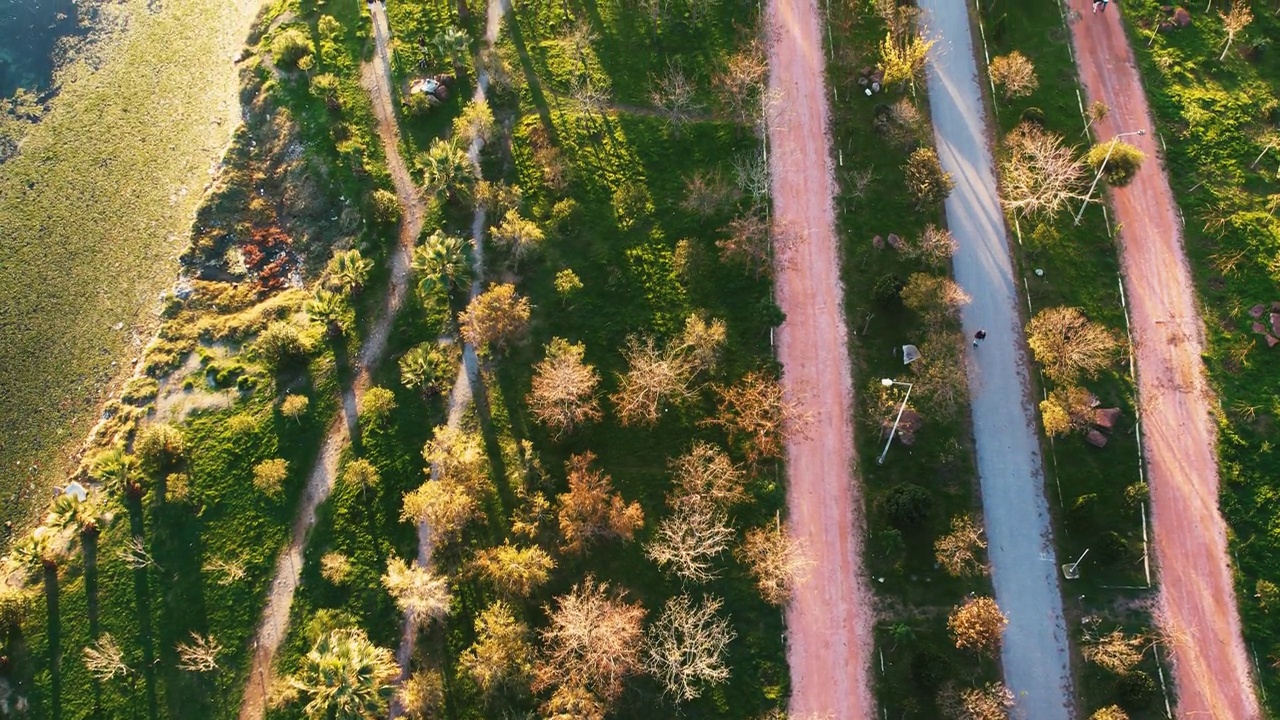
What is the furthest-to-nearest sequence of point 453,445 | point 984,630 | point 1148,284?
point 1148,284 → point 453,445 → point 984,630

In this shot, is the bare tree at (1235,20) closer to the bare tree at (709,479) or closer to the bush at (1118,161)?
the bush at (1118,161)

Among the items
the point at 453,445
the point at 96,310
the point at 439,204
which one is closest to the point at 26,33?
the point at 96,310

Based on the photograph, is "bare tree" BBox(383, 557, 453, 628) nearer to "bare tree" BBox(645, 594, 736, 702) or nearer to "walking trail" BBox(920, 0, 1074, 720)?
"bare tree" BBox(645, 594, 736, 702)

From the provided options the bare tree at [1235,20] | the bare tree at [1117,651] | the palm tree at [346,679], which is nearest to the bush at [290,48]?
the palm tree at [346,679]

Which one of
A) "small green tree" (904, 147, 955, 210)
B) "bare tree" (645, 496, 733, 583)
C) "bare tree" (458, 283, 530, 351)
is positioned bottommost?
"bare tree" (645, 496, 733, 583)

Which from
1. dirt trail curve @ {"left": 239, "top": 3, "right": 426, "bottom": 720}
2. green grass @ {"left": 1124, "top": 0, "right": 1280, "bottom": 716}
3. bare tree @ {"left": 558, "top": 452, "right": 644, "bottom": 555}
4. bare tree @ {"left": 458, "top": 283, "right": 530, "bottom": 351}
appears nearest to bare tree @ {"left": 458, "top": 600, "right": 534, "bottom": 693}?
bare tree @ {"left": 558, "top": 452, "right": 644, "bottom": 555}

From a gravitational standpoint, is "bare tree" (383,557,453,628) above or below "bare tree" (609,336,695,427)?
below

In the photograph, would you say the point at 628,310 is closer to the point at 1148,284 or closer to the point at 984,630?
the point at 984,630
